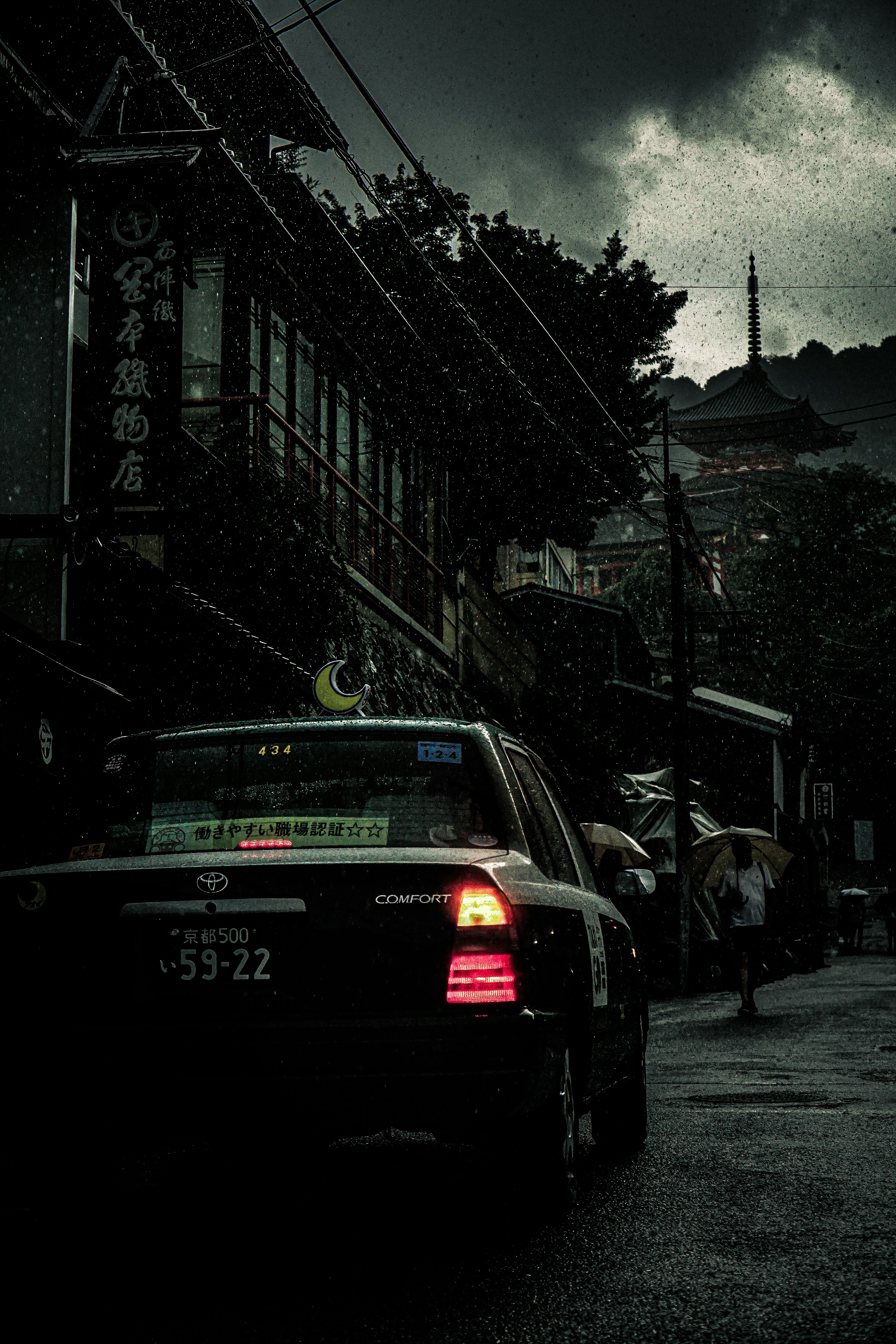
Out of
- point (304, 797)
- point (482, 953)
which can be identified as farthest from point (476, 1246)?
point (304, 797)

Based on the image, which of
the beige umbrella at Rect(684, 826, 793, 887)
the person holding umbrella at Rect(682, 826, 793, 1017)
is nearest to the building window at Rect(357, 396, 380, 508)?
the beige umbrella at Rect(684, 826, 793, 887)

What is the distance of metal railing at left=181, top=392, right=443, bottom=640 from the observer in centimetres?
1688

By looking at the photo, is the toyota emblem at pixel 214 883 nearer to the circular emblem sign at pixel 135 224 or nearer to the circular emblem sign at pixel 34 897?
the circular emblem sign at pixel 34 897

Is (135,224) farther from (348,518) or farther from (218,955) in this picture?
(218,955)

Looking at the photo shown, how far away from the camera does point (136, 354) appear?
12133mm

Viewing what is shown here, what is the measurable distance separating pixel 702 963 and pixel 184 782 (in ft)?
70.1

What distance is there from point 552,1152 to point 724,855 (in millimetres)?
17724

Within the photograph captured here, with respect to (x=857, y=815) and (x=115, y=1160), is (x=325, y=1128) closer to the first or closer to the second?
(x=115, y=1160)

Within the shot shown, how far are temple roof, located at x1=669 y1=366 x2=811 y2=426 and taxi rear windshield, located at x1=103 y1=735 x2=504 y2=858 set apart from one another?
87023mm

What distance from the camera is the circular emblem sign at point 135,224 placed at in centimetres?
1228

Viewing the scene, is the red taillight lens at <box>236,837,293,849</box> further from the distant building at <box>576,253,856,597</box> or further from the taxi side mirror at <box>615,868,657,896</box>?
the distant building at <box>576,253,856,597</box>

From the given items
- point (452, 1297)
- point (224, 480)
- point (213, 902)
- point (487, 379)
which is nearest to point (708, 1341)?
point (452, 1297)

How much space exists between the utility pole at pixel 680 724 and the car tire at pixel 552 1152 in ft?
64.6

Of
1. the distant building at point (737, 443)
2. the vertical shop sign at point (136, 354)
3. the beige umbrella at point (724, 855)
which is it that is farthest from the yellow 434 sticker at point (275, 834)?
the distant building at point (737, 443)
